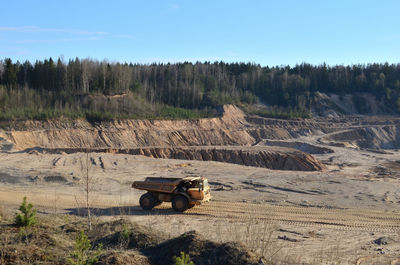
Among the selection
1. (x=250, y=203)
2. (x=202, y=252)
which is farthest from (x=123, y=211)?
(x=202, y=252)

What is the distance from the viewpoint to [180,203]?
15984 millimetres

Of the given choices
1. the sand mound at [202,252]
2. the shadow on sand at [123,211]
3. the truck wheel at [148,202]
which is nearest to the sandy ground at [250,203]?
the shadow on sand at [123,211]

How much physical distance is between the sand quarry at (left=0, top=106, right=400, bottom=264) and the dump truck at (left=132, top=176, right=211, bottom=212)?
430 mm

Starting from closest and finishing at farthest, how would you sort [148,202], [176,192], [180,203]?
1. [180,203]
2. [176,192]
3. [148,202]

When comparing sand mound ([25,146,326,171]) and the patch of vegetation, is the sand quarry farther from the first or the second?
the patch of vegetation

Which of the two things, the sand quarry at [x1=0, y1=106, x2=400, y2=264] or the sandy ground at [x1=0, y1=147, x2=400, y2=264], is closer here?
the sandy ground at [x1=0, y1=147, x2=400, y2=264]

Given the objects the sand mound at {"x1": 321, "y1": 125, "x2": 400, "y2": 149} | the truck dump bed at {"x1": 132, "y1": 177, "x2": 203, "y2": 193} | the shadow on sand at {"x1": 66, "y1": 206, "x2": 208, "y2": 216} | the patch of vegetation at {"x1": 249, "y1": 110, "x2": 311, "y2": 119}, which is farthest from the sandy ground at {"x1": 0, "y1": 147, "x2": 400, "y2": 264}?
the patch of vegetation at {"x1": 249, "y1": 110, "x2": 311, "y2": 119}

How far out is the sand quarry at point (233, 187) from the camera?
1250 centimetres

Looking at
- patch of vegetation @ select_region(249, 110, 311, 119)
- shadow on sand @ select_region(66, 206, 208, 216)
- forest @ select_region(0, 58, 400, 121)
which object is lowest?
shadow on sand @ select_region(66, 206, 208, 216)

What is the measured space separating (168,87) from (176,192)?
53.0 meters

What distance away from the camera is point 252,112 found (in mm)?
64312

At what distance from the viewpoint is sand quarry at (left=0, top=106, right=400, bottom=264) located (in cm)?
1250

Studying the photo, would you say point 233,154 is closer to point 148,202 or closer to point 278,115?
point 148,202

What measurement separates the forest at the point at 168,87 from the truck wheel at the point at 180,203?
31.0 m
